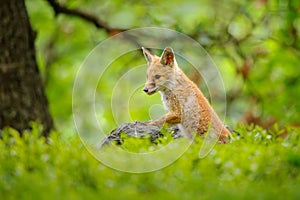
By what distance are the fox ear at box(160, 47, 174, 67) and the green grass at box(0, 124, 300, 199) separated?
0.88m

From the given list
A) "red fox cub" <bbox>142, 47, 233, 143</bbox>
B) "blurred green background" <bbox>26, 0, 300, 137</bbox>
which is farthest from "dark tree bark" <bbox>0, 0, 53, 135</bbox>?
"red fox cub" <bbox>142, 47, 233, 143</bbox>

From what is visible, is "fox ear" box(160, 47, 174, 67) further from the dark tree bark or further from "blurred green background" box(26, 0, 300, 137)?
the dark tree bark

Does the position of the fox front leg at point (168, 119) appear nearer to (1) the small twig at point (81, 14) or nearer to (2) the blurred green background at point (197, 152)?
(2) the blurred green background at point (197, 152)

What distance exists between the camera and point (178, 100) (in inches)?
241

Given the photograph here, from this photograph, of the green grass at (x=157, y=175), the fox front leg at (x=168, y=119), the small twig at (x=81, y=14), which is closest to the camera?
the green grass at (x=157, y=175)

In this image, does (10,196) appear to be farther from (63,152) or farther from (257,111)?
(257,111)

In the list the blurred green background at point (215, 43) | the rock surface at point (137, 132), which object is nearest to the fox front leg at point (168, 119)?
the rock surface at point (137, 132)

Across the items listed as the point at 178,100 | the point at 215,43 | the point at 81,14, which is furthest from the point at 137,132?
the point at 81,14

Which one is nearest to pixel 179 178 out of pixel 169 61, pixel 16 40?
pixel 169 61

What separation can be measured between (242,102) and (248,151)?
816 cm

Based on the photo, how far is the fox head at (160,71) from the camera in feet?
19.4

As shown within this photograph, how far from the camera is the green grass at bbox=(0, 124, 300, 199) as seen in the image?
385 cm

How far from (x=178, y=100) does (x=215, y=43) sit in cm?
375

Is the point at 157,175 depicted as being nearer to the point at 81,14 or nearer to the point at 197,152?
the point at 197,152
